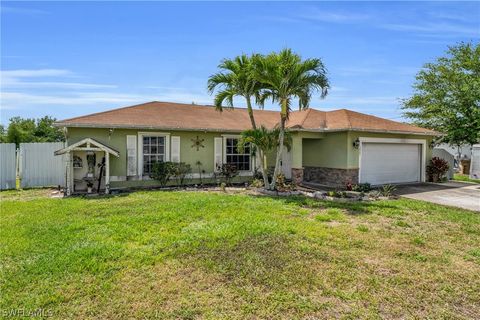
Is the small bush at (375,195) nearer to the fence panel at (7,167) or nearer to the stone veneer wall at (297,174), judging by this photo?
the stone veneer wall at (297,174)

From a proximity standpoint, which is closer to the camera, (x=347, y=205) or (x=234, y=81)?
(x=347, y=205)

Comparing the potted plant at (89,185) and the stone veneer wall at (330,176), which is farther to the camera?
the stone veneer wall at (330,176)

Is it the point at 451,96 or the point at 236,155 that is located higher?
the point at 451,96

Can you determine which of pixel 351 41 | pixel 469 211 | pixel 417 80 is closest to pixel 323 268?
pixel 469 211

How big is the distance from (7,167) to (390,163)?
1739cm

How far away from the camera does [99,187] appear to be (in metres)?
12.3

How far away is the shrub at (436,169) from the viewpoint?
16.2 metres

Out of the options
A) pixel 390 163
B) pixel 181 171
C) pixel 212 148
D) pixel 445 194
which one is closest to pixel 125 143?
pixel 181 171

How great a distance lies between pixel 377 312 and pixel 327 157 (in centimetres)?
1173

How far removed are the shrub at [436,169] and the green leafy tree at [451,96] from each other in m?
2.44

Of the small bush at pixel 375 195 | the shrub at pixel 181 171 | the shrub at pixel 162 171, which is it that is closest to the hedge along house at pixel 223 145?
the shrub at pixel 181 171

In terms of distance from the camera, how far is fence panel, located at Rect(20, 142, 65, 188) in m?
12.9

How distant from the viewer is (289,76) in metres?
11.0

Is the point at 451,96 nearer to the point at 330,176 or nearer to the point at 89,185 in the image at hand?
the point at 330,176
